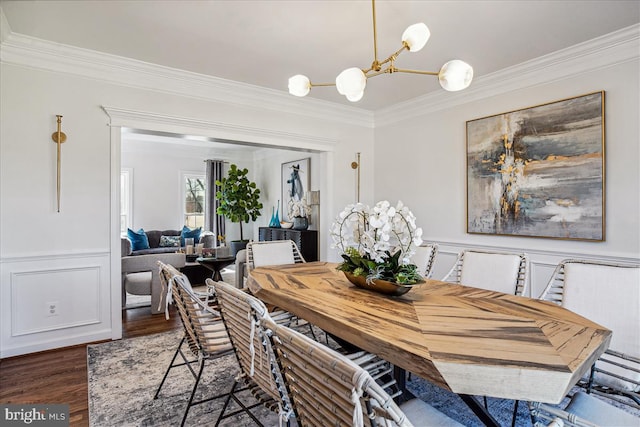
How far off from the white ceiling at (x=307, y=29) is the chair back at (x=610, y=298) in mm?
1762

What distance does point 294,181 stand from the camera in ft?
22.1

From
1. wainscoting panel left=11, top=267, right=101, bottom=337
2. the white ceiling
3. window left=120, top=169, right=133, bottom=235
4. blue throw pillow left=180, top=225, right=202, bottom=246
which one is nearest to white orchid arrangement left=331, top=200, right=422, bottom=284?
the white ceiling

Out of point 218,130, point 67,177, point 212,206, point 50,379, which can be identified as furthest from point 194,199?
point 50,379

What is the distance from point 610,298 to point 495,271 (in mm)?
630

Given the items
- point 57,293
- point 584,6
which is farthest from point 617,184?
point 57,293

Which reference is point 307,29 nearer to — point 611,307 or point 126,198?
point 611,307

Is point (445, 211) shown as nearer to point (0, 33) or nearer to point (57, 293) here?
point (57, 293)

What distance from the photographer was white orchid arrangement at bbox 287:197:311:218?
20.2 feet

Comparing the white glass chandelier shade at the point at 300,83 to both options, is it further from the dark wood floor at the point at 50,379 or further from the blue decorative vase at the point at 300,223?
the blue decorative vase at the point at 300,223

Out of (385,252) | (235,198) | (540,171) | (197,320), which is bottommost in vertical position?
(197,320)

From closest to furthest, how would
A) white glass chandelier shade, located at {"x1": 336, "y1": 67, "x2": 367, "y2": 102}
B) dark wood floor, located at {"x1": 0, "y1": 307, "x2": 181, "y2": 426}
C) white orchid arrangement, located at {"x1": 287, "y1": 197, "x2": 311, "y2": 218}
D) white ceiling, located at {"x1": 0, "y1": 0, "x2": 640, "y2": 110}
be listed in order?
1. white glass chandelier shade, located at {"x1": 336, "y1": 67, "x2": 367, "y2": 102}
2. dark wood floor, located at {"x1": 0, "y1": 307, "x2": 181, "y2": 426}
3. white ceiling, located at {"x1": 0, "y1": 0, "x2": 640, "y2": 110}
4. white orchid arrangement, located at {"x1": 287, "y1": 197, "x2": 311, "y2": 218}

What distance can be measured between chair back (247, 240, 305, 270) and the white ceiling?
1.71 metres

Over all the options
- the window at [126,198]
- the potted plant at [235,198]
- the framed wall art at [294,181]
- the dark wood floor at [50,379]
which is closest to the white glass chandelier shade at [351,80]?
the dark wood floor at [50,379]

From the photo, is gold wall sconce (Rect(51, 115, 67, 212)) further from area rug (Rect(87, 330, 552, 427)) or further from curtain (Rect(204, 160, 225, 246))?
curtain (Rect(204, 160, 225, 246))
